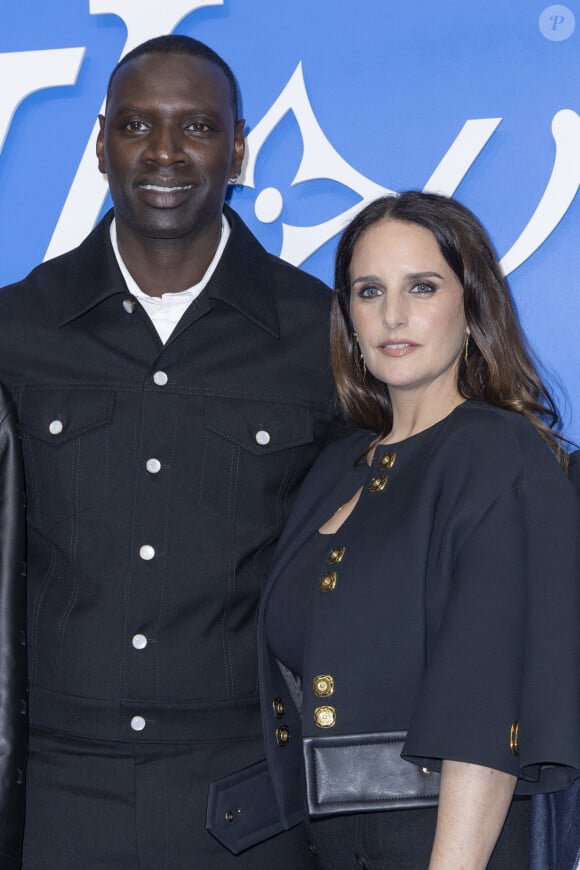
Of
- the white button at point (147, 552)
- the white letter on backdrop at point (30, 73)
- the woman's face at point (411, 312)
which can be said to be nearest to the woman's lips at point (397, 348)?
the woman's face at point (411, 312)

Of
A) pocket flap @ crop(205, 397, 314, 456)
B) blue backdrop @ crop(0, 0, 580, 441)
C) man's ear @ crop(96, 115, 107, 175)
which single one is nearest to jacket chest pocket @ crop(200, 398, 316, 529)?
pocket flap @ crop(205, 397, 314, 456)

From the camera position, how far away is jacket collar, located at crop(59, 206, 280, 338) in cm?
204

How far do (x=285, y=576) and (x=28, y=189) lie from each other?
43.4 inches

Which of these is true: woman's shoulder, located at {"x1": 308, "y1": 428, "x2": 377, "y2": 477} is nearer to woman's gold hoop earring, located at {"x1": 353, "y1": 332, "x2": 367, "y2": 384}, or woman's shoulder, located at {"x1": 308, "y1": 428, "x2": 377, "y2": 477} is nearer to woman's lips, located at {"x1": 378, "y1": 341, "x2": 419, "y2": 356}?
woman's gold hoop earring, located at {"x1": 353, "y1": 332, "x2": 367, "y2": 384}

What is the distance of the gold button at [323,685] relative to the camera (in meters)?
1.72

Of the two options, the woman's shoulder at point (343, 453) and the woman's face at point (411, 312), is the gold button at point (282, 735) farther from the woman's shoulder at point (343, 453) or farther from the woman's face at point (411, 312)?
the woman's face at point (411, 312)

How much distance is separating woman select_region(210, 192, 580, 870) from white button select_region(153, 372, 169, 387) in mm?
279

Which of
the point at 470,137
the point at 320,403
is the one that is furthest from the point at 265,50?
the point at 320,403

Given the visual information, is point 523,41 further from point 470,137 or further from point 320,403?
point 320,403

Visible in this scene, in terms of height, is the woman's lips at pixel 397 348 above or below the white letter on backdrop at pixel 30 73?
below

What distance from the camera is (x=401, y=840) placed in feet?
5.50

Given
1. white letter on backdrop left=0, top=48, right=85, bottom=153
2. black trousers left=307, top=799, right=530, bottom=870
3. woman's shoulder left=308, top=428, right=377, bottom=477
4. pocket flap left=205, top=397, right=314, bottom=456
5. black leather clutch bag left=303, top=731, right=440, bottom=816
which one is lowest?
black trousers left=307, top=799, right=530, bottom=870

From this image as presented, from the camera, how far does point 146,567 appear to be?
192 cm

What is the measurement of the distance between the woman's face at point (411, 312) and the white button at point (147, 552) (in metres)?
0.43
